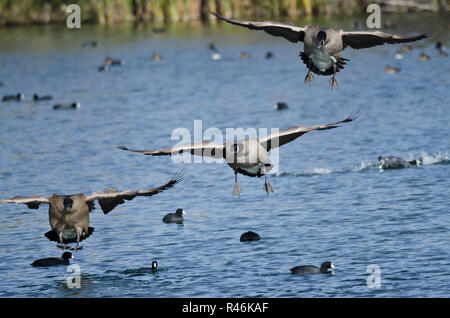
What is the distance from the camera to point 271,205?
24.3 m

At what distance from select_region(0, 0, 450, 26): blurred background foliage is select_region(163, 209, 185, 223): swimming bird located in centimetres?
4134

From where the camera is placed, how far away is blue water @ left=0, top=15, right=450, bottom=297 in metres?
19.0

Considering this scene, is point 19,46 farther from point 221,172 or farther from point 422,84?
point 221,172

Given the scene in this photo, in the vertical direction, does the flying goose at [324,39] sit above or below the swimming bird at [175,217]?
above

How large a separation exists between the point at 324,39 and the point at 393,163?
11339mm

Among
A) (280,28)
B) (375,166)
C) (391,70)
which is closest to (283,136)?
(280,28)

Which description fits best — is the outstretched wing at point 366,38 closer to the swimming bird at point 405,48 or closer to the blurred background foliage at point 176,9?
the swimming bird at point 405,48

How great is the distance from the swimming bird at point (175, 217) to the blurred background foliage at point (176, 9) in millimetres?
41343

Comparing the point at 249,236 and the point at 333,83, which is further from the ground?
the point at 333,83

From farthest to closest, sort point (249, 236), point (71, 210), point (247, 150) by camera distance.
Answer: point (249, 236) → point (71, 210) → point (247, 150)

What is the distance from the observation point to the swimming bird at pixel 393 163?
27.4 meters

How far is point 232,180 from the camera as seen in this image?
27.4 meters

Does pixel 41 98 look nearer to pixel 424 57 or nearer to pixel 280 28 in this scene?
pixel 424 57

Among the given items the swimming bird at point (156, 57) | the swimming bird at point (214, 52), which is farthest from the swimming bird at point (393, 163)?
the swimming bird at point (156, 57)
